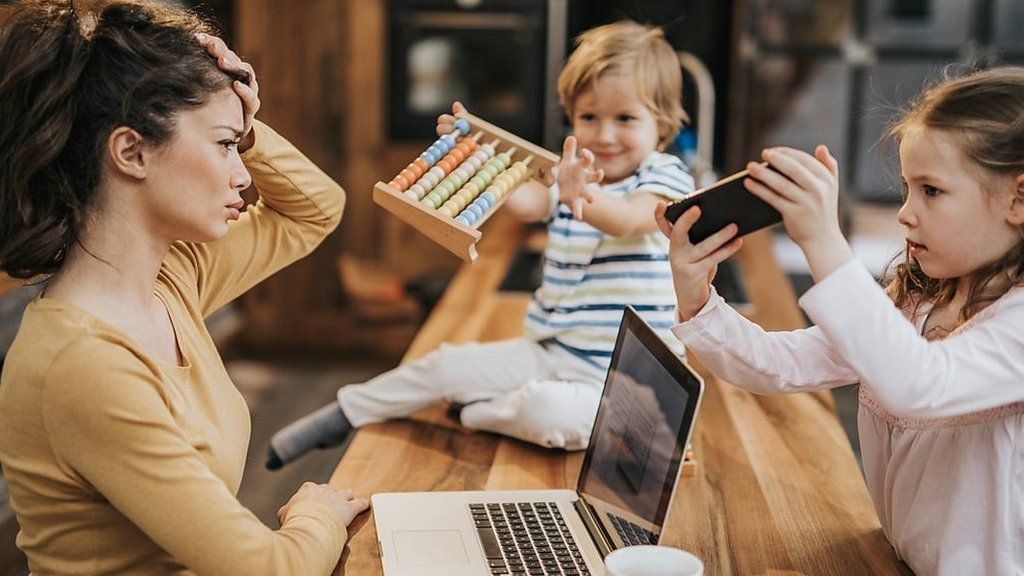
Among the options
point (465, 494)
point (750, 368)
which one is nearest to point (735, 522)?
point (750, 368)

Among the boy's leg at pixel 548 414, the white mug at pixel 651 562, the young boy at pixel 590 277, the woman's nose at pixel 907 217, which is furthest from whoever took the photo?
the young boy at pixel 590 277

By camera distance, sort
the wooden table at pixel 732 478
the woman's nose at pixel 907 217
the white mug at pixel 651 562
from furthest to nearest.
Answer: the wooden table at pixel 732 478 → the woman's nose at pixel 907 217 → the white mug at pixel 651 562

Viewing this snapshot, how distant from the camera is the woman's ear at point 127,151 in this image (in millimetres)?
1290

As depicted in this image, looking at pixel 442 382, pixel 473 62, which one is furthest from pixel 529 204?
pixel 473 62

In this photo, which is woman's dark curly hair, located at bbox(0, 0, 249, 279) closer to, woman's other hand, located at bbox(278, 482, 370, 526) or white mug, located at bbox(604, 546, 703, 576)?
woman's other hand, located at bbox(278, 482, 370, 526)

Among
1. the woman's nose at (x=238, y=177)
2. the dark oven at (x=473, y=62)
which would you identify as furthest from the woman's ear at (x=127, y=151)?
the dark oven at (x=473, y=62)

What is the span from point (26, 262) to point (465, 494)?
2.30ft

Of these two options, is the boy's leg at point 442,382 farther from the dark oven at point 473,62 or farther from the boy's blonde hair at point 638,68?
the dark oven at point 473,62

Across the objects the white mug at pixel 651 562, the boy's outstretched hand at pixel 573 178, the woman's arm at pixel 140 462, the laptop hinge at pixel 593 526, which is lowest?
the laptop hinge at pixel 593 526

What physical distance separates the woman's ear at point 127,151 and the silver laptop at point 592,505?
56 centimetres

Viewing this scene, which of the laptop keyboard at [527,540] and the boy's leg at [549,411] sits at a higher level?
the laptop keyboard at [527,540]

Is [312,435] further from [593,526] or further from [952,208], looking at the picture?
[952,208]

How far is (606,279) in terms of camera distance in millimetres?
2115

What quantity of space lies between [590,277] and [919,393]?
0.97m
